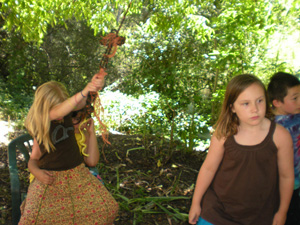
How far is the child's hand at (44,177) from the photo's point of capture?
6.17ft

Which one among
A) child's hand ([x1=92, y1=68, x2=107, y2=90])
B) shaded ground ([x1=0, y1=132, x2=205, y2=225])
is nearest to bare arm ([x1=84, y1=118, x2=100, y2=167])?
child's hand ([x1=92, y1=68, x2=107, y2=90])

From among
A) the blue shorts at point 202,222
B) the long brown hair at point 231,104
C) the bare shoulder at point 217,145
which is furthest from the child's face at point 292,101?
the blue shorts at point 202,222

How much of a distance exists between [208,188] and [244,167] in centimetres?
28

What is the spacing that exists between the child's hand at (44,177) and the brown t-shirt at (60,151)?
0.07 meters

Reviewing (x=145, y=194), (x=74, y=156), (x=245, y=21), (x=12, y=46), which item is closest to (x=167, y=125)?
(x=145, y=194)

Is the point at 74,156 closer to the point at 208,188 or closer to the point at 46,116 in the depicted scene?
the point at 46,116

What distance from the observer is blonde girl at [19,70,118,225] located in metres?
1.81

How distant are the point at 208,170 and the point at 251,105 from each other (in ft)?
1.45

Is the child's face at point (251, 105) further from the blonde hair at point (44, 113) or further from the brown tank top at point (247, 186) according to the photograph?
the blonde hair at point (44, 113)

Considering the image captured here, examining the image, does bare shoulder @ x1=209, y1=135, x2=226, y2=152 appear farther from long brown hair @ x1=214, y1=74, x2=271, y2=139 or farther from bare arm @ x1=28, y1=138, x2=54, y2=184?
bare arm @ x1=28, y1=138, x2=54, y2=184

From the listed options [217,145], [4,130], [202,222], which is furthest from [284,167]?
[4,130]

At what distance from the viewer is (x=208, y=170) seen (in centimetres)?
164

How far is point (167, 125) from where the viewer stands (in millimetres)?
4266

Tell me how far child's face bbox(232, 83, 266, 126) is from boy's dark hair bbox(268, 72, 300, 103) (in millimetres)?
498
